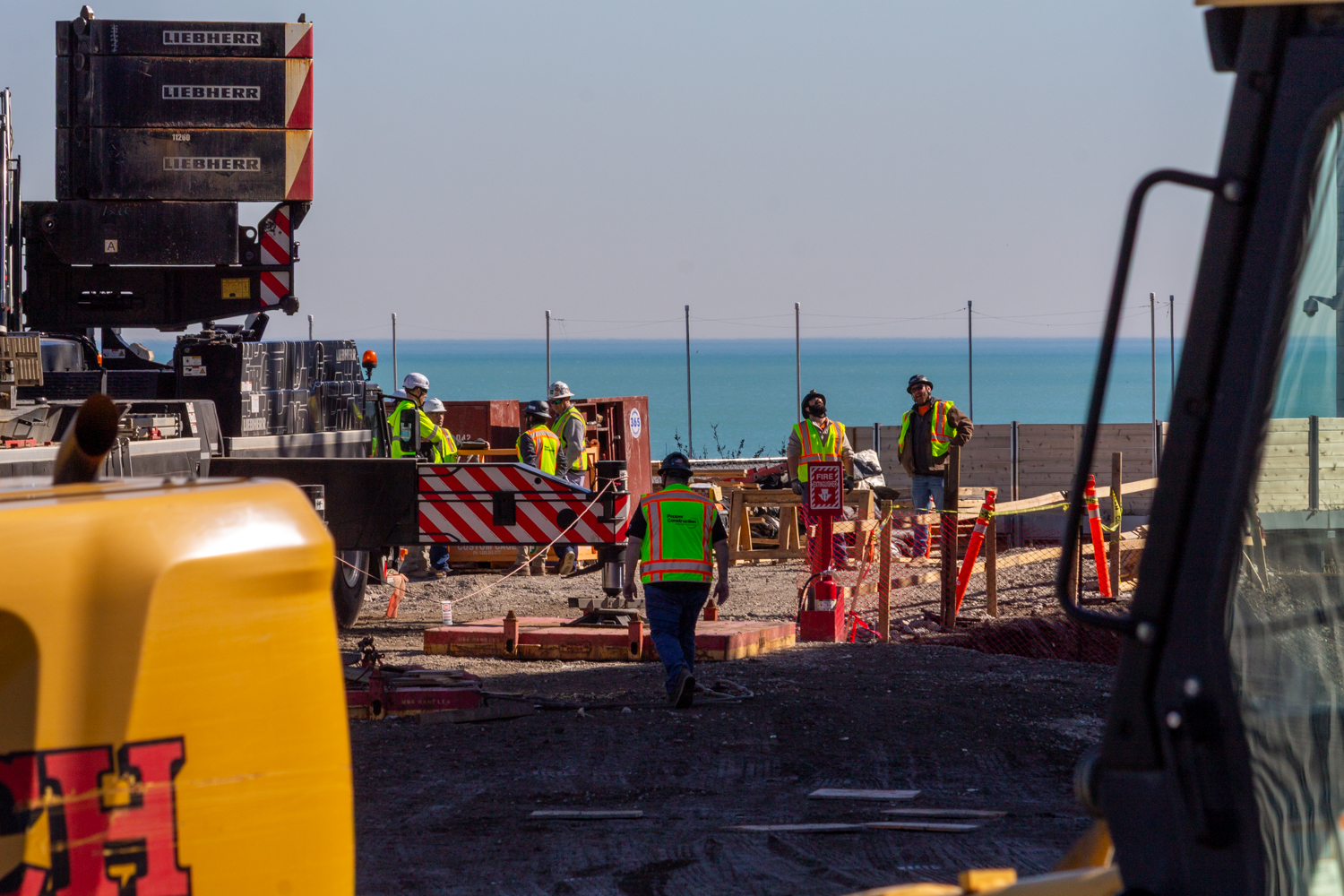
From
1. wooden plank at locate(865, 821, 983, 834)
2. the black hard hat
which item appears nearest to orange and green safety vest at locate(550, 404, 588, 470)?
the black hard hat

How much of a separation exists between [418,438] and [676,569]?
5.83 meters

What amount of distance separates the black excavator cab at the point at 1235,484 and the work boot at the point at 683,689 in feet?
24.7

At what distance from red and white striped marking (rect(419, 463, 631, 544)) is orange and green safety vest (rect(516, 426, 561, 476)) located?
18.8 ft

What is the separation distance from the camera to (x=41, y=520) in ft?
8.05

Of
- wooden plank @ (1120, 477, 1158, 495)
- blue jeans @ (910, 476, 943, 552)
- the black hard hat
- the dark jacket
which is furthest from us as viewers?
wooden plank @ (1120, 477, 1158, 495)

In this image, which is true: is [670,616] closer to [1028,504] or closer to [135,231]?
[135,231]

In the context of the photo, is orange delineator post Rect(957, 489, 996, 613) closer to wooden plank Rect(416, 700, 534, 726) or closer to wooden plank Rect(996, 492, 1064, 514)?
wooden plank Rect(996, 492, 1064, 514)

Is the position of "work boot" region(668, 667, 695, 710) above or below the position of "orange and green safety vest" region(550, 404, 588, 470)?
below

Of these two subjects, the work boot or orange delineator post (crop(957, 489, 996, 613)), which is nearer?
the work boot

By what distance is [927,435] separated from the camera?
14953 mm

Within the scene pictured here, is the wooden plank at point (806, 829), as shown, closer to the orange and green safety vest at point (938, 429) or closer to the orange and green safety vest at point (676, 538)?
the orange and green safety vest at point (676, 538)

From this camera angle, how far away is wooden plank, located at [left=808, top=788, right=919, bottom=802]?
773cm

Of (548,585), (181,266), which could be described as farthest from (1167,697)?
(548,585)

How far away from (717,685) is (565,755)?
2059 mm
